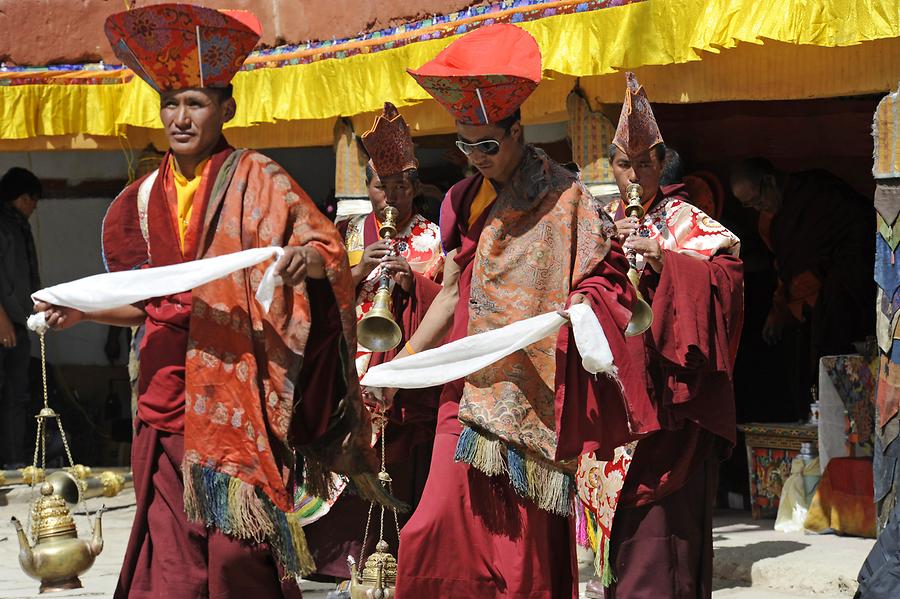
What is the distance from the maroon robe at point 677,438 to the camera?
600cm

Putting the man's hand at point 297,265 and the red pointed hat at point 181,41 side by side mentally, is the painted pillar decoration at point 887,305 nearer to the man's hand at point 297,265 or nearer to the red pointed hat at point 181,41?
the man's hand at point 297,265

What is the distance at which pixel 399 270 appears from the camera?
6527mm

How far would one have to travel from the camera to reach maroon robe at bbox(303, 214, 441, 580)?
6.86m

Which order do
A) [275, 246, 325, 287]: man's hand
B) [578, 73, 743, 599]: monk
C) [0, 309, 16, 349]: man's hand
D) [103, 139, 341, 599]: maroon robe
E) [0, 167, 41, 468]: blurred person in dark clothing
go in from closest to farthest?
1. [275, 246, 325, 287]: man's hand
2. [103, 139, 341, 599]: maroon robe
3. [578, 73, 743, 599]: monk
4. [0, 309, 16, 349]: man's hand
5. [0, 167, 41, 468]: blurred person in dark clothing

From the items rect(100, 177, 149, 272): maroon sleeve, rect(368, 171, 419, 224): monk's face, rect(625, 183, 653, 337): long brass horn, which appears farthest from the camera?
rect(368, 171, 419, 224): monk's face

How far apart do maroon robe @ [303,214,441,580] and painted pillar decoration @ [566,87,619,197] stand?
1586mm

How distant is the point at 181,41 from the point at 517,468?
5.25 ft

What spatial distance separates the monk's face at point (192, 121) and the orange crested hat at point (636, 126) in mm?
1620

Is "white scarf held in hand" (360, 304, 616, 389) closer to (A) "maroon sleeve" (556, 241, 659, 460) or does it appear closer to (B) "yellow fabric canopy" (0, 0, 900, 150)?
(A) "maroon sleeve" (556, 241, 659, 460)


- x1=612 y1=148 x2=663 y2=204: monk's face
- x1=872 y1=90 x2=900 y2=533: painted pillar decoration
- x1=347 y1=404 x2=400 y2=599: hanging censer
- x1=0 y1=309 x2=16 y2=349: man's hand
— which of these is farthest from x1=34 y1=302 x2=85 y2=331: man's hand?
x1=0 y1=309 x2=16 y2=349: man's hand

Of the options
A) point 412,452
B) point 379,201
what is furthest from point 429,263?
point 412,452

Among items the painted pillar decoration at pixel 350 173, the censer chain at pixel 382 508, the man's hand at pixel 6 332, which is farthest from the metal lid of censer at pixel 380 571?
the man's hand at pixel 6 332

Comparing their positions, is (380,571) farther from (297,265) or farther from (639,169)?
(297,265)

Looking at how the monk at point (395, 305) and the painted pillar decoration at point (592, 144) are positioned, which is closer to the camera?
the monk at point (395, 305)
